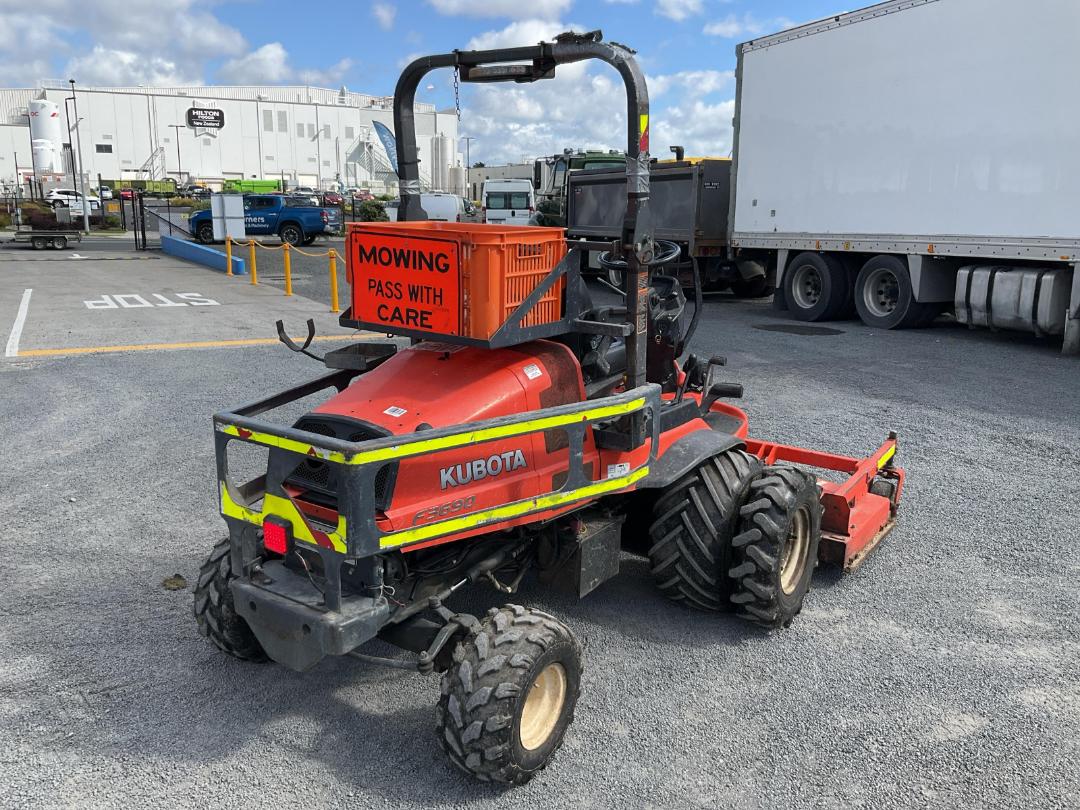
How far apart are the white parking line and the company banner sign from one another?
82.7 meters

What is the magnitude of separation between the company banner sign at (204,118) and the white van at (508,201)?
70.5 m

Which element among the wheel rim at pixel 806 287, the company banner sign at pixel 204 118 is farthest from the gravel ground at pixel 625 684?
the company banner sign at pixel 204 118

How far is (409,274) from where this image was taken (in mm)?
3482

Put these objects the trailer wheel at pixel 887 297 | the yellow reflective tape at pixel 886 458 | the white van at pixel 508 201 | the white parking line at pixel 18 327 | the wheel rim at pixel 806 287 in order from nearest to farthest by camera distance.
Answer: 1. the yellow reflective tape at pixel 886 458
2. the white parking line at pixel 18 327
3. the trailer wheel at pixel 887 297
4. the wheel rim at pixel 806 287
5. the white van at pixel 508 201

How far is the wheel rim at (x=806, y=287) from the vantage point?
1507 cm

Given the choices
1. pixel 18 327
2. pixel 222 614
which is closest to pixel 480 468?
pixel 222 614

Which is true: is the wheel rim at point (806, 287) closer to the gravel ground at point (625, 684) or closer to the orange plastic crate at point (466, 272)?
the gravel ground at point (625, 684)

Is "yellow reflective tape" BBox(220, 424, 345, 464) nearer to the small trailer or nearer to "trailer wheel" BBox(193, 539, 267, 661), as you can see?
"trailer wheel" BBox(193, 539, 267, 661)

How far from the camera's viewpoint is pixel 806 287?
15.2 metres

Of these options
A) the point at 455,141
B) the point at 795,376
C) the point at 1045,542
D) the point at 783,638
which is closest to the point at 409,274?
the point at 783,638

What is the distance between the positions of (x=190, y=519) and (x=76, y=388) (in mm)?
4281

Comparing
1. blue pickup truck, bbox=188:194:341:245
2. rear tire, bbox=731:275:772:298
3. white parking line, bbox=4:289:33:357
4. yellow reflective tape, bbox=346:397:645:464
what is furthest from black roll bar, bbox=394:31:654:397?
blue pickup truck, bbox=188:194:341:245

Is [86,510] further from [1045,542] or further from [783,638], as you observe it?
[1045,542]

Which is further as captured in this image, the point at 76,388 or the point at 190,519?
the point at 76,388
